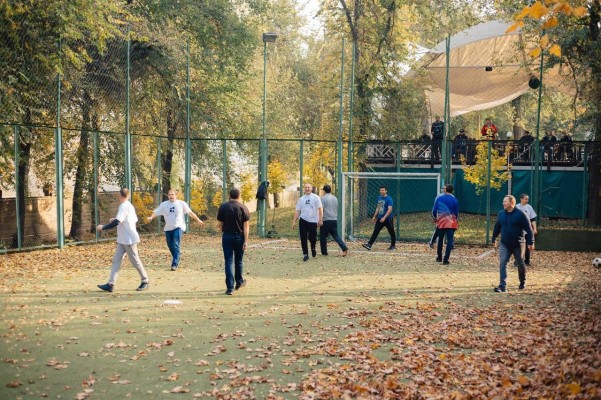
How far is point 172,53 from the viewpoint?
23.1 meters

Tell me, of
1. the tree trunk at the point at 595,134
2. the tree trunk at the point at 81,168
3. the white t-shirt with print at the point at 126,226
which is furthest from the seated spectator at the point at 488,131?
the white t-shirt with print at the point at 126,226

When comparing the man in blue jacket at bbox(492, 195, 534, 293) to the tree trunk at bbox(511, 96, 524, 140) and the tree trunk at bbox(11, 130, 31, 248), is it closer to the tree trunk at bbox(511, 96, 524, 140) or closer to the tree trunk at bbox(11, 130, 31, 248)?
the tree trunk at bbox(11, 130, 31, 248)

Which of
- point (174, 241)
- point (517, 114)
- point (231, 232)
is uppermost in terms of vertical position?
point (517, 114)

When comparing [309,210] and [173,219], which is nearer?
[173,219]

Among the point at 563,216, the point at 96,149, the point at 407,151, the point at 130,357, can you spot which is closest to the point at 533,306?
the point at 130,357

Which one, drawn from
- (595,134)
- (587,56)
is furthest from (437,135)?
(587,56)

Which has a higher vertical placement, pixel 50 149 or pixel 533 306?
pixel 50 149

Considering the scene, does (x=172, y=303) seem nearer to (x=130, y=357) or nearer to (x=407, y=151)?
(x=130, y=357)

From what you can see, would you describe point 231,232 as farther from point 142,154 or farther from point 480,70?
point 480,70

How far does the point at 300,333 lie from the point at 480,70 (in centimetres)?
2059

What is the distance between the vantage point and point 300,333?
29.6 feet

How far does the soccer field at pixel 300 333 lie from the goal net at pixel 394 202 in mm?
6424

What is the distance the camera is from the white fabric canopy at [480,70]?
86.6ft

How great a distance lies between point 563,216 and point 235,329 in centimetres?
1929
